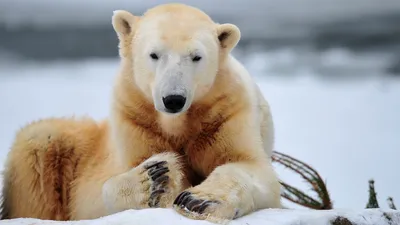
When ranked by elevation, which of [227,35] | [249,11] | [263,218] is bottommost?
[263,218]

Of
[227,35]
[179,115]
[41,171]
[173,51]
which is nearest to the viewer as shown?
[173,51]

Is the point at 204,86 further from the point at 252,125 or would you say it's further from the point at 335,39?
the point at 335,39

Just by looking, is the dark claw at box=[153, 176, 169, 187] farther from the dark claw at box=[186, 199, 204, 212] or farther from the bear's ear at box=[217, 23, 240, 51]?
the bear's ear at box=[217, 23, 240, 51]

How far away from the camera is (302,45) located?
10.7 meters

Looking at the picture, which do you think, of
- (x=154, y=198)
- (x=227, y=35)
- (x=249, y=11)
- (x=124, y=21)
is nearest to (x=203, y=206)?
(x=154, y=198)

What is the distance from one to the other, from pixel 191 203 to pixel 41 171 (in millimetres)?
1311

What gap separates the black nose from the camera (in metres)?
2.80

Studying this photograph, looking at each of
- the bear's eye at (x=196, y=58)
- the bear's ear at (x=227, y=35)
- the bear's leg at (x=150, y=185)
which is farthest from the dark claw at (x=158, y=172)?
the bear's ear at (x=227, y=35)

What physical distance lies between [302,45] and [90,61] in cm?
342

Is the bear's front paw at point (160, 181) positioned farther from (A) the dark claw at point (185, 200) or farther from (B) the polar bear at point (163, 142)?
(A) the dark claw at point (185, 200)

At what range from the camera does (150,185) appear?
2.90 meters

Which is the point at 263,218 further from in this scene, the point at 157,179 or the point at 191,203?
the point at 157,179

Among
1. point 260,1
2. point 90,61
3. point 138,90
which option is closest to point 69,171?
point 138,90

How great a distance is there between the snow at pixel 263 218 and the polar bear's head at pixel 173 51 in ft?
1.74
